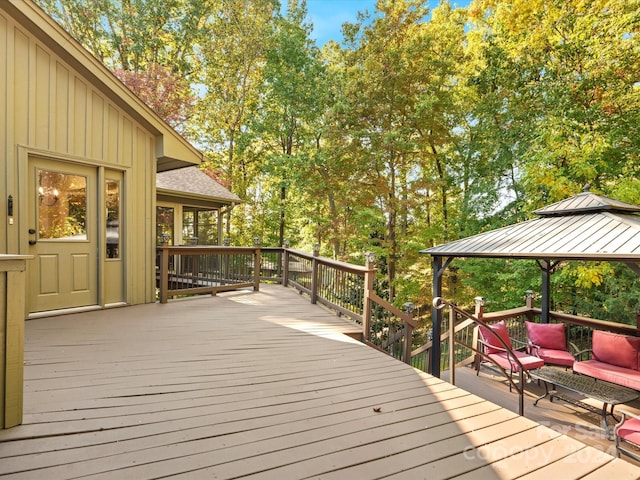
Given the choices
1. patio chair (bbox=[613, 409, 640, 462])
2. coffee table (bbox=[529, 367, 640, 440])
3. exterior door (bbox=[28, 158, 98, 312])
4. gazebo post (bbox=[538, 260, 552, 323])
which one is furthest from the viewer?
gazebo post (bbox=[538, 260, 552, 323])

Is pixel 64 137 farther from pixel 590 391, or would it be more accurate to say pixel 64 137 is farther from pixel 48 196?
pixel 590 391

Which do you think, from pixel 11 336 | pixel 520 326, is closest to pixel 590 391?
pixel 520 326

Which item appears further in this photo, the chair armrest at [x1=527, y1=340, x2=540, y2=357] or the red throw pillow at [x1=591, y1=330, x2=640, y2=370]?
the chair armrest at [x1=527, y1=340, x2=540, y2=357]

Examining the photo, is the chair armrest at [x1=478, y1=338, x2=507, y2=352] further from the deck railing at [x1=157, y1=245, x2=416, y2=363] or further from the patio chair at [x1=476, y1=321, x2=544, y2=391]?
the deck railing at [x1=157, y1=245, x2=416, y2=363]

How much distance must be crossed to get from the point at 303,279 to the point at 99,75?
551 centimetres

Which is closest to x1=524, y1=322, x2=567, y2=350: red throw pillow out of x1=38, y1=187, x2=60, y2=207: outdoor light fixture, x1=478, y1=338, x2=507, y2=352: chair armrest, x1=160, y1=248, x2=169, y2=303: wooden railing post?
x1=478, y1=338, x2=507, y2=352: chair armrest

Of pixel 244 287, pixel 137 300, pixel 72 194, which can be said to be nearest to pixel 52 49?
pixel 72 194

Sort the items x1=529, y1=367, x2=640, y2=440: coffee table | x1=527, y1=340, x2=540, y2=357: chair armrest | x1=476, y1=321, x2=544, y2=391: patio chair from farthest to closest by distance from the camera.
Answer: x1=527, y1=340, x2=540, y2=357: chair armrest → x1=476, y1=321, x2=544, y2=391: patio chair → x1=529, y1=367, x2=640, y2=440: coffee table

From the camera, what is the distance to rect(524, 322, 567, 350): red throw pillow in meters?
5.70

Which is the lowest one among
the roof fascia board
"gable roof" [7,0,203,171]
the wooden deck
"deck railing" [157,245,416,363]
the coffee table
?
the coffee table

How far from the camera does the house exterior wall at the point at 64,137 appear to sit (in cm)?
420

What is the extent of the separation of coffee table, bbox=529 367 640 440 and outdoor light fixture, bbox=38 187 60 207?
24.3 ft

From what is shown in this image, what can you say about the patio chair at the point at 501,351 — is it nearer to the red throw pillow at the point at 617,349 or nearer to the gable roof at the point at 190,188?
the red throw pillow at the point at 617,349

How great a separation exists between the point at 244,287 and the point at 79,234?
11.2 feet
